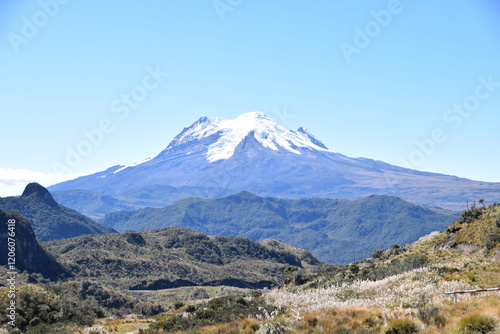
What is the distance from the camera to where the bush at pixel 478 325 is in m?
15.8

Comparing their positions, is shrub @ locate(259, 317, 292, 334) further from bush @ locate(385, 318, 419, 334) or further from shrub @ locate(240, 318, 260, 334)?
bush @ locate(385, 318, 419, 334)

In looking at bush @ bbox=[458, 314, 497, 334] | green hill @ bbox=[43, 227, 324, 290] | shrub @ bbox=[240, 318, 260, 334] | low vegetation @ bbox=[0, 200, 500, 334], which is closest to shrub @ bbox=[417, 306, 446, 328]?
low vegetation @ bbox=[0, 200, 500, 334]

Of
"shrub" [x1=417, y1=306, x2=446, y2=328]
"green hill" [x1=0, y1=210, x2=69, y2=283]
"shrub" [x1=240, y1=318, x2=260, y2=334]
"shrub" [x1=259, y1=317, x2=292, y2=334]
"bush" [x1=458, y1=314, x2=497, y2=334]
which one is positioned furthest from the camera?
"green hill" [x1=0, y1=210, x2=69, y2=283]

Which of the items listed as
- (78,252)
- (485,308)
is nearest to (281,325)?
(485,308)

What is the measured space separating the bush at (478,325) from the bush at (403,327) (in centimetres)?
171

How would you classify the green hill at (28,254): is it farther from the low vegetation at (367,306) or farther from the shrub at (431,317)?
the shrub at (431,317)

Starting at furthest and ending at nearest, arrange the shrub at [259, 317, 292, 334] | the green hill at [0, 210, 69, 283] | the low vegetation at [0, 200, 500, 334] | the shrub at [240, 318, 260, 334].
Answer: the green hill at [0, 210, 69, 283], the shrub at [240, 318, 260, 334], the shrub at [259, 317, 292, 334], the low vegetation at [0, 200, 500, 334]

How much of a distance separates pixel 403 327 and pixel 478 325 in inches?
101

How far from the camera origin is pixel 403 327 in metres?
17.7

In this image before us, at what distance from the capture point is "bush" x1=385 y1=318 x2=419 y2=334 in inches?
690

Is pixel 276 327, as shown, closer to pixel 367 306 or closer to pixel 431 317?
pixel 367 306

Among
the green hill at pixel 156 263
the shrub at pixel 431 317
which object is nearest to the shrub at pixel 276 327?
the shrub at pixel 431 317

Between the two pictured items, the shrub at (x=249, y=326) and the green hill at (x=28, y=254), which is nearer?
the shrub at (x=249, y=326)

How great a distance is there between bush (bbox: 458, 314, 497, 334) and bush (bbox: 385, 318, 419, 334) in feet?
5.60
